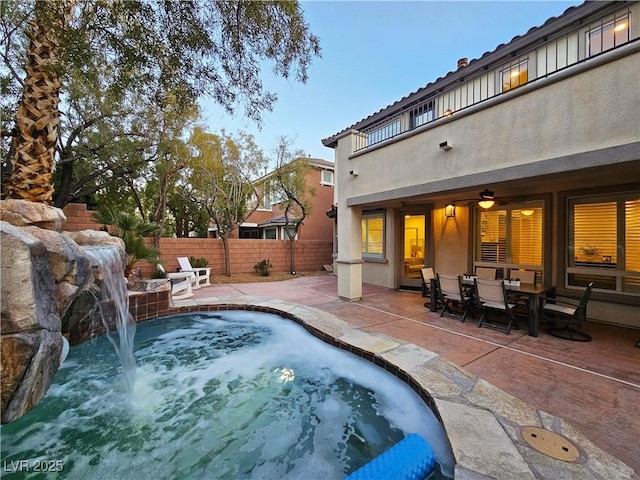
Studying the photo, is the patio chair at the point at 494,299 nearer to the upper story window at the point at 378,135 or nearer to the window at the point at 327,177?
the upper story window at the point at 378,135

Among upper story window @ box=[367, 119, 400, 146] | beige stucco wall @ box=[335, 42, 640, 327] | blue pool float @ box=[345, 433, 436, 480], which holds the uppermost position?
upper story window @ box=[367, 119, 400, 146]

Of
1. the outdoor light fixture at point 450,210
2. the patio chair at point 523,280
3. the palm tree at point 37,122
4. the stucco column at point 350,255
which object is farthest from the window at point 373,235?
the palm tree at point 37,122

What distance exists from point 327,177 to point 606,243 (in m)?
15.7

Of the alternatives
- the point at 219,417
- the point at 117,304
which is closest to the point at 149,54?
the point at 117,304

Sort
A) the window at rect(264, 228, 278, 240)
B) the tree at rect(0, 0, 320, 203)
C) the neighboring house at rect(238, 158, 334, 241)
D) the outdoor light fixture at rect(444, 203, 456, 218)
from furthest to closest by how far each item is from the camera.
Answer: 1. the window at rect(264, 228, 278, 240)
2. the neighboring house at rect(238, 158, 334, 241)
3. the outdoor light fixture at rect(444, 203, 456, 218)
4. the tree at rect(0, 0, 320, 203)

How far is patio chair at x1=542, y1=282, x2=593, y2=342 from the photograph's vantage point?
4977 mm

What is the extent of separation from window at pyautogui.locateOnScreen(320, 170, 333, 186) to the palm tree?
15574mm

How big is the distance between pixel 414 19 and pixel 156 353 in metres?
10.2

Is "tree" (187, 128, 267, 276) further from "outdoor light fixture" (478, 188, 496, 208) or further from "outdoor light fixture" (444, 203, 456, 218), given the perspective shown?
"outdoor light fixture" (478, 188, 496, 208)

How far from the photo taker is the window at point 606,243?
5.61 m

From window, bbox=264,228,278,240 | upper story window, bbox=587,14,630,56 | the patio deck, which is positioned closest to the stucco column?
the patio deck

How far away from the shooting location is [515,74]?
7.27 meters

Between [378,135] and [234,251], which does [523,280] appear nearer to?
[378,135]

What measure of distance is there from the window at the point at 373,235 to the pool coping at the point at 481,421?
6.14 metres
